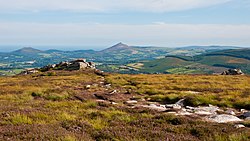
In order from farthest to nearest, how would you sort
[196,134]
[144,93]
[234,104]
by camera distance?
[144,93] < [234,104] < [196,134]

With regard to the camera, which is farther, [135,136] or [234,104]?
[234,104]

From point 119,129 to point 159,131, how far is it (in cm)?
123

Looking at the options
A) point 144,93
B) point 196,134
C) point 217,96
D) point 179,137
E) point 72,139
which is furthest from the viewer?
point 144,93

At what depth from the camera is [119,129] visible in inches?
340

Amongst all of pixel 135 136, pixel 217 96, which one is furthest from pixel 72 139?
pixel 217 96

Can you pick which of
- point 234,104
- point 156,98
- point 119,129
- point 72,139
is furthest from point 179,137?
Answer: point 156,98

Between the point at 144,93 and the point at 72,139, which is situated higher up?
the point at 72,139

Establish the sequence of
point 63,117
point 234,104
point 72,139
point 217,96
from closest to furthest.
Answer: point 72,139 < point 63,117 < point 234,104 < point 217,96

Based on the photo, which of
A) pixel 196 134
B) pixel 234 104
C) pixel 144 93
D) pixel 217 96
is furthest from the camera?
pixel 144 93

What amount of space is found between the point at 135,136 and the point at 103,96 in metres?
12.4

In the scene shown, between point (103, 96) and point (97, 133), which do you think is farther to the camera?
point (103, 96)

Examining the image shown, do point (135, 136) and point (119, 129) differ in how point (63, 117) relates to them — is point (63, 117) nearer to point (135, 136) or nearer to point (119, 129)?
point (119, 129)

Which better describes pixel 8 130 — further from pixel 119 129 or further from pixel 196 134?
Result: pixel 196 134

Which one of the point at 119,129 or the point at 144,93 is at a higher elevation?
the point at 119,129
